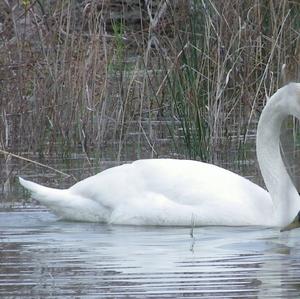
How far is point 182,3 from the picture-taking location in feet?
38.0

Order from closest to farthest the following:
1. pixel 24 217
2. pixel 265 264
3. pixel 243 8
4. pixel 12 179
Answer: pixel 265 264
pixel 24 217
pixel 12 179
pixel 243 8

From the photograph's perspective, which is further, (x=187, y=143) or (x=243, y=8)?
(x=243, y=8)

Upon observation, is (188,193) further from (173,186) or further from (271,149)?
(271,149)

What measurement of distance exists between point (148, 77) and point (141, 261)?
497 centimetres

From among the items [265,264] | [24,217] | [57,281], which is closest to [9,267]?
[57,281]

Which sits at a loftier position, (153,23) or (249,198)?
(153,23)

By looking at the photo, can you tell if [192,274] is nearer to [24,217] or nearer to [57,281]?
[57,281]

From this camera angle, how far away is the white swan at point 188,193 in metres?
8.64

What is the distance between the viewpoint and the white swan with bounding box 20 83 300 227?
8.64 m

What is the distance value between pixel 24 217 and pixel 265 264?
2512mm

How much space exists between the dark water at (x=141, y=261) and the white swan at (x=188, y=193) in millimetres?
130

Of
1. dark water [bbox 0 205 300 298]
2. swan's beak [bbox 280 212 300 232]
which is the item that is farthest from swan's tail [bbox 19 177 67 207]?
swan's beak [bbox 280 212 300 232]

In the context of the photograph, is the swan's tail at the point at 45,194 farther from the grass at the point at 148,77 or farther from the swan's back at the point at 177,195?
the grass at the point at 148,77

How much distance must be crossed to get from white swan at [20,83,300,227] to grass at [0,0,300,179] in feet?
6.02
